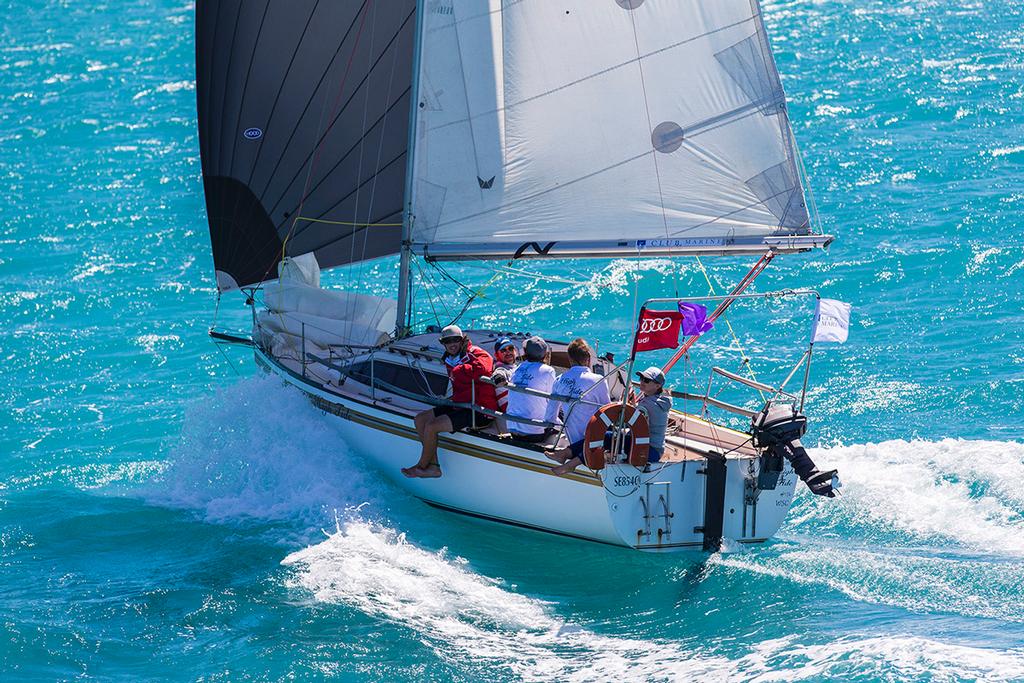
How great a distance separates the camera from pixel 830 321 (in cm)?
1212

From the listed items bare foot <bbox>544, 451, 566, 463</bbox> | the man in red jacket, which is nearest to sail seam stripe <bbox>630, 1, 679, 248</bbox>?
the man in red jacket

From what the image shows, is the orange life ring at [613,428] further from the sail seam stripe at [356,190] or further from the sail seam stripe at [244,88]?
the sail seam stripe at [244,88]

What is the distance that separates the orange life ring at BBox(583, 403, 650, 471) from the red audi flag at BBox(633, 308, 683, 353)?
0.69 m

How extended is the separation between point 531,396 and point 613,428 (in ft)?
3.78

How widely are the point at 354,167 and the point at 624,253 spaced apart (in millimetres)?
4255

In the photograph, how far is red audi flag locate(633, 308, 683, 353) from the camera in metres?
12.2

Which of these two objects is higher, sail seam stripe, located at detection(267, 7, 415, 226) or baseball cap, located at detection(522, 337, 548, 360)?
sail seam stripe, located at detection(267, 7, 415, 226)

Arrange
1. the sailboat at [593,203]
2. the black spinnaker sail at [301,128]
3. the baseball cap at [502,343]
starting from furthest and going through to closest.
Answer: the black spinnaker sail at [301,128]
the baseball cap at [502,343]
the sailboat at [593,203]

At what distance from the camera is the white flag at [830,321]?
12.1m

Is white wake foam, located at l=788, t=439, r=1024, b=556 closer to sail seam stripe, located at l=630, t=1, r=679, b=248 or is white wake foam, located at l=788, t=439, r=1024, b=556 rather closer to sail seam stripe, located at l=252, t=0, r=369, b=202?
sail seam stripe, located at l=630, t=1, r=679, b=248

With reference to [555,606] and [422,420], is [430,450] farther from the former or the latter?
[555,606]

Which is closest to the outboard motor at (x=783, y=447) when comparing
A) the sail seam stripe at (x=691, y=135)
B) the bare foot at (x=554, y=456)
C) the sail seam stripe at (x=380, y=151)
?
the bare foot at (x=554, y=456)

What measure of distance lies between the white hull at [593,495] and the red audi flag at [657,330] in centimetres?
124

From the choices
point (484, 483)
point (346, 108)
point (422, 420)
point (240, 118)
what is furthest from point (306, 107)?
point (484, 483)
